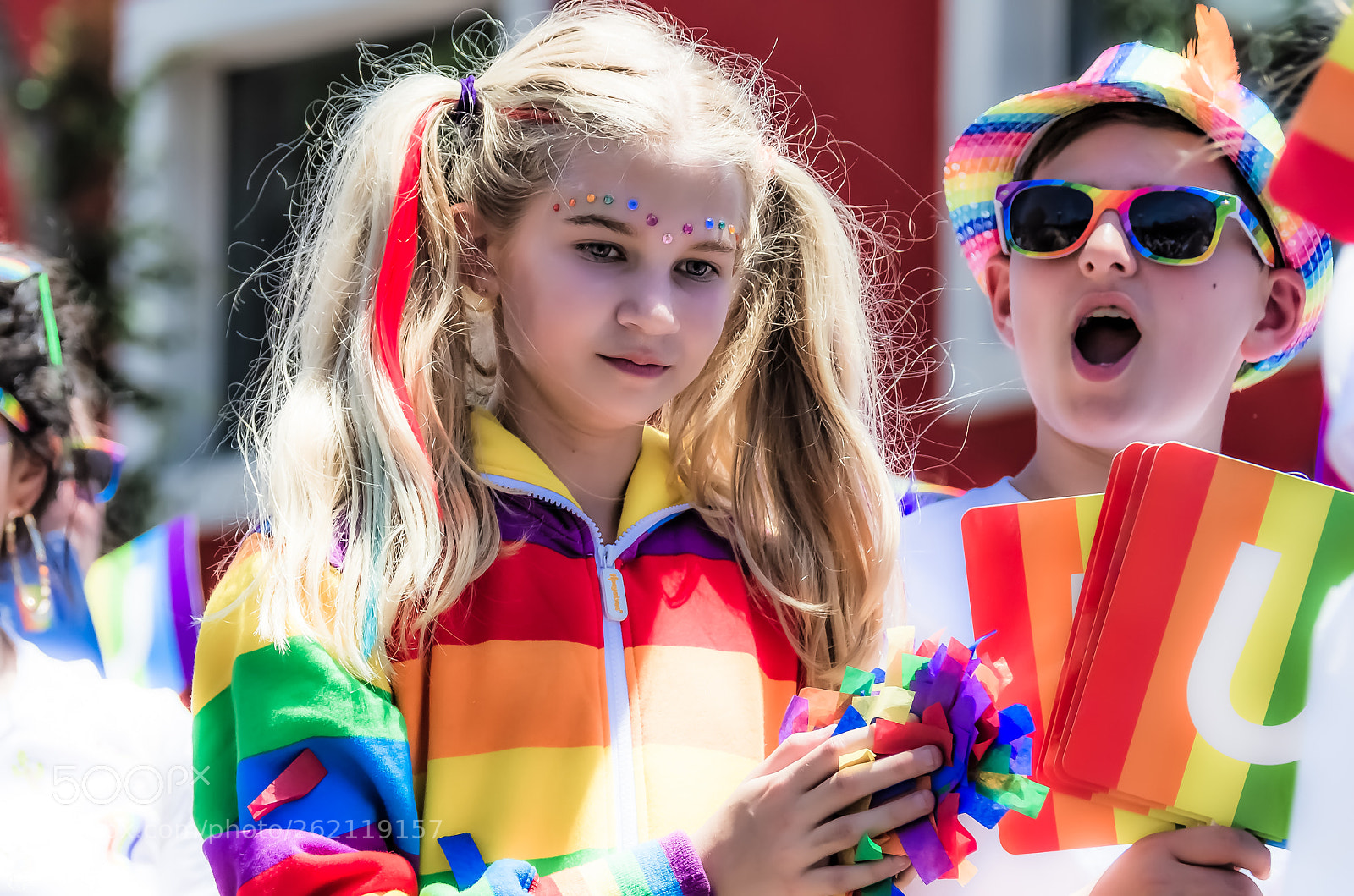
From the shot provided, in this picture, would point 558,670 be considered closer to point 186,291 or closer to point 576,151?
point 576,151

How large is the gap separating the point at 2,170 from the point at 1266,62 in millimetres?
4492

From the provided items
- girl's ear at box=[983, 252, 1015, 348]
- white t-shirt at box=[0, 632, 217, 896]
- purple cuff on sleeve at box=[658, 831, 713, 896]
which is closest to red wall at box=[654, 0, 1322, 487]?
girl's ear at box=[983, 252, 1015, 348]

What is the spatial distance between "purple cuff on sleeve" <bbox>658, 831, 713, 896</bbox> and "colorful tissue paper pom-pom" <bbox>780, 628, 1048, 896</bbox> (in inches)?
6.5

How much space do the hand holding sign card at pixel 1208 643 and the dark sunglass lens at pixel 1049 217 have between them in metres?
0.57

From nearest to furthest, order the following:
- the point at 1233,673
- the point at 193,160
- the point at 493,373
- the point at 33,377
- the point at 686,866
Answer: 1. the point at 1233,673
2. the point at 686,866
3. the point at 493,373
4. the point at 33,377
5. the point at 193,160

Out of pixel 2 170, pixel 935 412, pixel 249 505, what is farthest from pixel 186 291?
pixel 249 505

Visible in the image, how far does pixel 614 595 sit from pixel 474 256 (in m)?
0.49

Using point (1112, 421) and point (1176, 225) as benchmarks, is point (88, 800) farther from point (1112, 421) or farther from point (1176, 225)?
point (1176, 225)

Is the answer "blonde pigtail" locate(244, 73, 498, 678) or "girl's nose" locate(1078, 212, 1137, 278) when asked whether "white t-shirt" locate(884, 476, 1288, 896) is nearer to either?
"girl's nose" locate(1078, 212, 1137, 278)

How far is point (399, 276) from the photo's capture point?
5.66 ft

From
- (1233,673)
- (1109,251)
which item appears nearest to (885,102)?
(1109,251)

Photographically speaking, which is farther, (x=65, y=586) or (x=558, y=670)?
(x=65, y=586)

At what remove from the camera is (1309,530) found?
1.18 metres

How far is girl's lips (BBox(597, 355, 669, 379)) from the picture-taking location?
5.46ft
